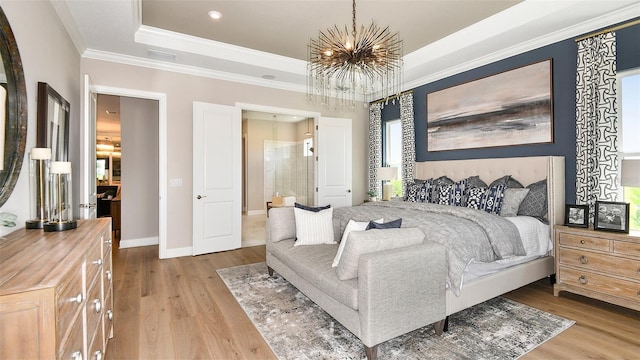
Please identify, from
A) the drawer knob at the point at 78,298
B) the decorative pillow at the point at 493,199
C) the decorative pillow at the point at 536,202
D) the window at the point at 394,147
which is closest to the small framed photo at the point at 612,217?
the decorative pillow at the point at 536,202

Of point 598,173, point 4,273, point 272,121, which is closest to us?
point 4,273

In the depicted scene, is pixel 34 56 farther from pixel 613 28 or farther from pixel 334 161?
pixel 613 28

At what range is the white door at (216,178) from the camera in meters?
4.54

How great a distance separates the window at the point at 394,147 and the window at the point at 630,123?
318 cm

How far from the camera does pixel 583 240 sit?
2908 mm

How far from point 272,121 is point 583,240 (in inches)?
219

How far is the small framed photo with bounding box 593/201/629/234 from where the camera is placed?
2.71 meters

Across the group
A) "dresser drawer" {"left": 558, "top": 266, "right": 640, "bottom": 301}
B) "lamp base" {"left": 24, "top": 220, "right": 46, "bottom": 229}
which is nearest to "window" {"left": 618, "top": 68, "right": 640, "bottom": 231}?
"dresser drawer" {"left": 558, "top": 266, "right": 640, "bottom": 301}

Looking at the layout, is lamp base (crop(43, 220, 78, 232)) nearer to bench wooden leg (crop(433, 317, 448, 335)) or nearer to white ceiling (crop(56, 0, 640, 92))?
white ceiling (crop(56, 0, 640, 92))

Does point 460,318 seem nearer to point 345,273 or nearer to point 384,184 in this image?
point 345,273

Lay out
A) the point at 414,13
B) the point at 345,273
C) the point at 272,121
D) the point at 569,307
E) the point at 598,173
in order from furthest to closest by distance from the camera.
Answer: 1. the point at 272,121
2. the point at 414,13
3. the point at 598,173
4. the point at 569,307
5. the point at 345,273

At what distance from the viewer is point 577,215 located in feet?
10.1

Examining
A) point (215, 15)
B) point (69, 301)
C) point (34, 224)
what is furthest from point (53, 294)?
point (215, 15)

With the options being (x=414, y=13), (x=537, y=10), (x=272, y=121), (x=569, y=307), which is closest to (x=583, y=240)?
(x=569, y=307)
